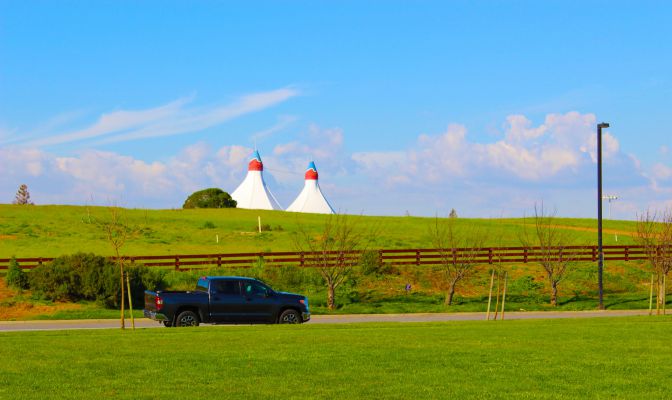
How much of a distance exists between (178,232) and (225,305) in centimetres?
4079

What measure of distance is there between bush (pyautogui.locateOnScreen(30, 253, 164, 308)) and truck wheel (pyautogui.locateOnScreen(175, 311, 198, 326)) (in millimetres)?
12769

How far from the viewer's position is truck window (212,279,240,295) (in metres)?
25.7

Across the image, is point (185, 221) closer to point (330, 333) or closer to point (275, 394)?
point (330, 333)

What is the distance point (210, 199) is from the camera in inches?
4390

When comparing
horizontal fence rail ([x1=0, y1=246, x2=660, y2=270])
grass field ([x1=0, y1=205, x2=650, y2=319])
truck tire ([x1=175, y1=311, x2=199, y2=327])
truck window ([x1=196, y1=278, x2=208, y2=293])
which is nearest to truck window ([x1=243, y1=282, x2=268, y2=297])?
truck window ([x1=196, y1=278, x2=208, y2=293])

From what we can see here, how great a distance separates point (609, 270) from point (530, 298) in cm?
1070

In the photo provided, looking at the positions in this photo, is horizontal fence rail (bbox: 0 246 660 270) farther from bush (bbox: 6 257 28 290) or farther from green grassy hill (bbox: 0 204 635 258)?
green grassy hill (bbox: 0 204 635 258)

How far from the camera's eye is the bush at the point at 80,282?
37156 mm

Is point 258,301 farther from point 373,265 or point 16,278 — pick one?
point 373,265

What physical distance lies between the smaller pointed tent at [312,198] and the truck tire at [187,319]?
98.0 m

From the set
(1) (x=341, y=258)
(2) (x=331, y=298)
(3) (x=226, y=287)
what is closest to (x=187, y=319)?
(3) (x=226, y=287)

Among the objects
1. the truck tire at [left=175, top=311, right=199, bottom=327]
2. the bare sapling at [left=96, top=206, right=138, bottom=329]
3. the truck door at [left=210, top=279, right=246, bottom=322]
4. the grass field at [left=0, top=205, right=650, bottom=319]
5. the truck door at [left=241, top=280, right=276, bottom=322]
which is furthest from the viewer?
the grass field at [left=0, top=205, right=650, bottom=319]

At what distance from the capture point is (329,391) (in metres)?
12.2

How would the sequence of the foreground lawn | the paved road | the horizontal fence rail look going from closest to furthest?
1. the foreground lawn
2. the paved road
3. the horizontal fence rail
